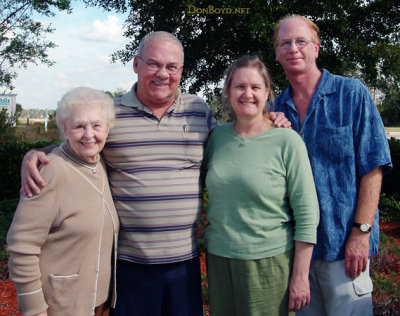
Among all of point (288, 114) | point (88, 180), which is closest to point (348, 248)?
point (288, 114)

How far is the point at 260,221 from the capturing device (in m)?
2.43

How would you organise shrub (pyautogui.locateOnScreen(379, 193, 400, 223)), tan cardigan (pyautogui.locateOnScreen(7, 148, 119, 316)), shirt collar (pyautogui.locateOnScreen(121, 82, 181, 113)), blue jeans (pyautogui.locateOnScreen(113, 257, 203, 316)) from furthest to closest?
shrub (pyautogui.locateOnScreen(379, 193, 400, 223))
shirt collar (pyautogui.locateOnScreen(121, 82, 181, 113))
blue jeans (pyautogui.locateOnScreen(113, 257, 203, 316))
tan cardigan (pyautogui.locateOnScreen(7, 148, 119, 316))

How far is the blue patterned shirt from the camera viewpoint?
2580 mm

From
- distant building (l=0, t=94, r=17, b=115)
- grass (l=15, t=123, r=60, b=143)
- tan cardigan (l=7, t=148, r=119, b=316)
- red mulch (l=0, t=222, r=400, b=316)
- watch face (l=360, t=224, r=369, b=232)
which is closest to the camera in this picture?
tan cardigan (l=7, t=148, r=119, b=316)

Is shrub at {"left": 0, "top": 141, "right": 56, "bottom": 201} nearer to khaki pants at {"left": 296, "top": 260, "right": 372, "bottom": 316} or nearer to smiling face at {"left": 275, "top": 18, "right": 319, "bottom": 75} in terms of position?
smiling face at {"left": 275, "top": 18, "right": 319, "bottom": 75}

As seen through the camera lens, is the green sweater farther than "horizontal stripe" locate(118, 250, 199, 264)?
No

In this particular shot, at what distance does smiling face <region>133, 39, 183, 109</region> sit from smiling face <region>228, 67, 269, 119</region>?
0.48m

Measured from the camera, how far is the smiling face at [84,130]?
2.34 m

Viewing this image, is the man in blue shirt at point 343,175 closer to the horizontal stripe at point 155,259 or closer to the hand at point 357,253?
the hand at point 357,253

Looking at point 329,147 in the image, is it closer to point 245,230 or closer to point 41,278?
point 245,230

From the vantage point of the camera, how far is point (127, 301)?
106 inches

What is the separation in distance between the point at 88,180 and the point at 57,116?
44 cm

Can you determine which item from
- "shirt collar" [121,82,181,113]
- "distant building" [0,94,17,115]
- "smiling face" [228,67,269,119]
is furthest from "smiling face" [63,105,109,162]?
"distant building" [0,94,17,115]

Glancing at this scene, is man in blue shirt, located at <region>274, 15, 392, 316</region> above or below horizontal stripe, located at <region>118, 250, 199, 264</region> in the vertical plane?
above
